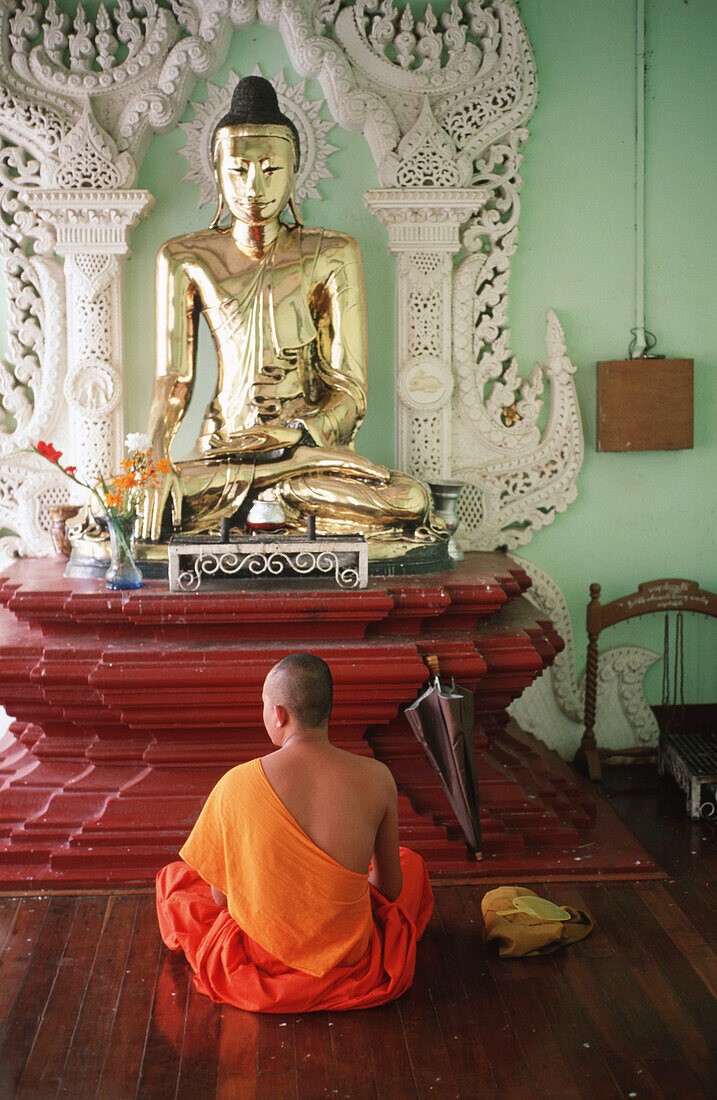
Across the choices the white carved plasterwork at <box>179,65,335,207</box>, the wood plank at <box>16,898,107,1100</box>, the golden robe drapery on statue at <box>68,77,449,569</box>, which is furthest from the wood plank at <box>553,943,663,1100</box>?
the white carved plasterwork at <box>179,65,335,207</box>

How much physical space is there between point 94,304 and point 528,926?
3.16m

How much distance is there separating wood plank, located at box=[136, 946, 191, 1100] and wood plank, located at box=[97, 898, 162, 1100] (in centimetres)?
2

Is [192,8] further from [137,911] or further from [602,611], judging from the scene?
[137,911]

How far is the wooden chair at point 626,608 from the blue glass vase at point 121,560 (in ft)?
6.49

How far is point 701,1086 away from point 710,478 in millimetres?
3081

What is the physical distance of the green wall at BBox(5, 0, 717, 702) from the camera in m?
4.83

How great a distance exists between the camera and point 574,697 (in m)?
4.97

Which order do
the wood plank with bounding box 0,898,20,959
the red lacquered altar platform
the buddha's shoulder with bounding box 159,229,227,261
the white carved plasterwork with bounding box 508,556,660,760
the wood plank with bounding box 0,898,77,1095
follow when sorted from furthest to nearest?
1. the white carved plasterwork with bounding box 508,556,660,760
2. the buddha's shoulder with bounding box 159,229,227,261
3. the red lacquered altar platform
4. the wood plank with bounding box 0,898,20,959
5. the wood plank with bounding box 0,898,77,1095

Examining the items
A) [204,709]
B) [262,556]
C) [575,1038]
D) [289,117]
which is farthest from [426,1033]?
[289,117]

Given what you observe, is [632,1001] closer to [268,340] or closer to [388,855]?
[388,855]

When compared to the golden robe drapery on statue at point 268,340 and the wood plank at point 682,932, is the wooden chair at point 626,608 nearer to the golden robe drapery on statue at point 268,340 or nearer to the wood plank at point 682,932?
the golden robe drapery on statue at point 268,340

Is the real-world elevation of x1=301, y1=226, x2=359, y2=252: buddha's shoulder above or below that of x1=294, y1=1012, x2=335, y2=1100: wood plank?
above

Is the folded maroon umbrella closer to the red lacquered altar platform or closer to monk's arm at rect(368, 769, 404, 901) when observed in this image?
the red lacquered altar platform

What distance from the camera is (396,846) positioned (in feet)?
9.19
